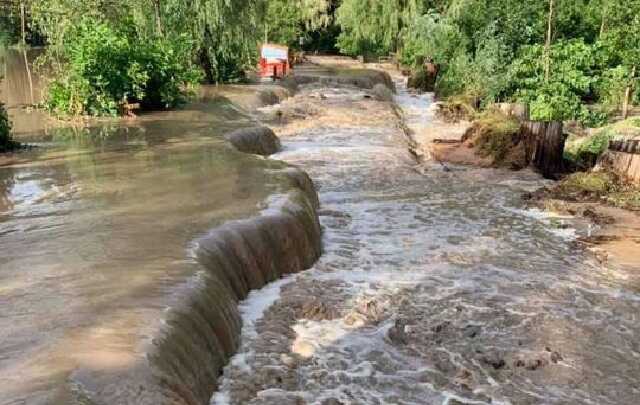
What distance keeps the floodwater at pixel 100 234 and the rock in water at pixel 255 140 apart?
39cm

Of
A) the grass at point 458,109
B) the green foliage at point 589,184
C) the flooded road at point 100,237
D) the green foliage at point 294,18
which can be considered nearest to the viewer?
the flooded road at point 100,237

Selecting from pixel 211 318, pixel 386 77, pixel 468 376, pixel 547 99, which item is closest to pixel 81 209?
pixel 211 318

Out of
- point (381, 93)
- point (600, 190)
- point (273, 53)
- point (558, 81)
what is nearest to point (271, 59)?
point (273, 53)

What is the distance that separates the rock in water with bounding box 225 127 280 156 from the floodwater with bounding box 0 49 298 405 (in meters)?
0.39

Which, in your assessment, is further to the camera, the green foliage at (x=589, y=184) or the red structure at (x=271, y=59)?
the red structure at (x=271, y=59)

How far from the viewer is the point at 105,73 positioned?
1472cm

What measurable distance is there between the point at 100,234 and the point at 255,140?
7232 millimetres

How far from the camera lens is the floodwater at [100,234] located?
4582mm

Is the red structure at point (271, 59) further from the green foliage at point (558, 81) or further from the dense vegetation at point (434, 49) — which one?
the green foliage at point (558, 81)

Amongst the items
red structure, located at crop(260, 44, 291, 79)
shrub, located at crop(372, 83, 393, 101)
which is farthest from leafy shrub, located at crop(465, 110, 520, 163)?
red structure, located at crop(260, 44, 291, 79)

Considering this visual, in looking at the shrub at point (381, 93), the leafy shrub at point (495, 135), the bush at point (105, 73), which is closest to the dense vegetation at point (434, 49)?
the bush at point (105, 73)

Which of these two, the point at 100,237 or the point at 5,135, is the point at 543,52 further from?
the point at 100,237

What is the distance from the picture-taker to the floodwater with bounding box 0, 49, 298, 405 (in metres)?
4.58

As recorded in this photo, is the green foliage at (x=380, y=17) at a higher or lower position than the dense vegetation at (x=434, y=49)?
higher
